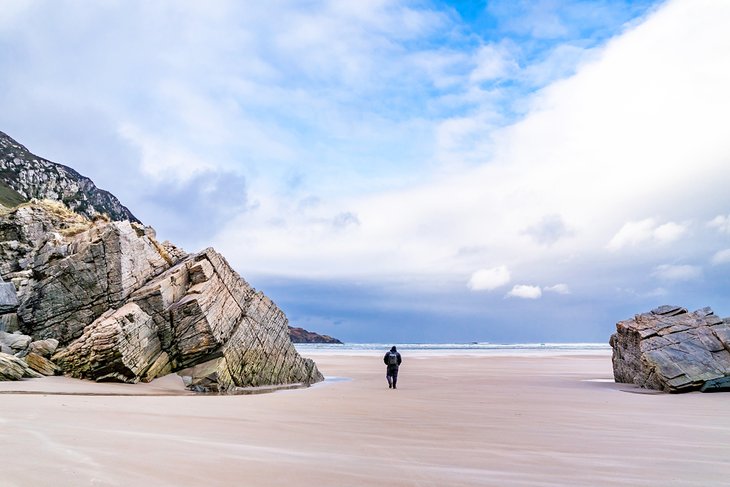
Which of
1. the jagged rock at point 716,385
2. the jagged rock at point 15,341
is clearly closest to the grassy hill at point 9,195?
Answer: the jagged rock at point 15,341

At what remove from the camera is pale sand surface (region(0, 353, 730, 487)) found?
5922mm

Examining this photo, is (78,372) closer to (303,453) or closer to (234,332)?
(234,332)

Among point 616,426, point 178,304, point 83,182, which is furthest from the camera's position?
point 83,182

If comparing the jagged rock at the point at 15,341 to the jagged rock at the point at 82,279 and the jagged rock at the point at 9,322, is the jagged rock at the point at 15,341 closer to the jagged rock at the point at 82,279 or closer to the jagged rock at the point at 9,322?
the jagged rock at the point at 82,279

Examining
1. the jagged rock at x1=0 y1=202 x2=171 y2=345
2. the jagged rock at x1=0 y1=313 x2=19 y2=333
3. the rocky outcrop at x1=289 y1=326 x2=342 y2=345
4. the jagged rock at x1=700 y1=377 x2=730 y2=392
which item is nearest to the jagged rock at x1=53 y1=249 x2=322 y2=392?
the jagged rock at x1=0 y1=202 x2=171 y2=345

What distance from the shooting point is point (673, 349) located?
808 inches

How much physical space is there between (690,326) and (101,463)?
23.3 m

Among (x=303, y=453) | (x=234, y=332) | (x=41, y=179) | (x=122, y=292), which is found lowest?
(x=303, y=453)

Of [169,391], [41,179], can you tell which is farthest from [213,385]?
[41,179]

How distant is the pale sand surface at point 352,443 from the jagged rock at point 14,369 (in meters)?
1.00

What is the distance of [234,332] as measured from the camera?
21422mm

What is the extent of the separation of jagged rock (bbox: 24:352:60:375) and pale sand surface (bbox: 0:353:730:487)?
2505mm

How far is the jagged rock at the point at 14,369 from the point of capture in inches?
643

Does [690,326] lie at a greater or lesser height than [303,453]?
greater
